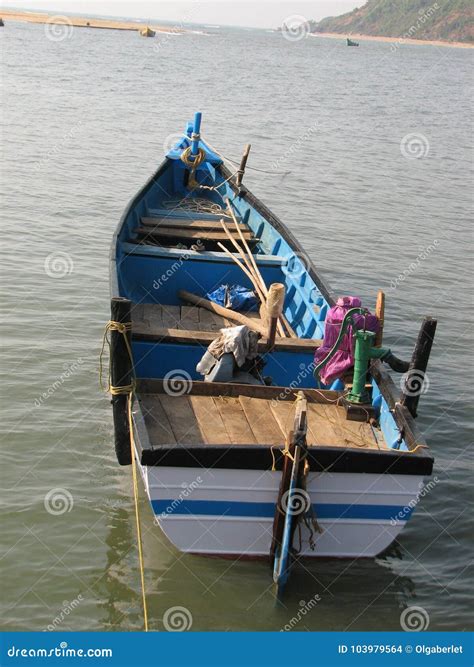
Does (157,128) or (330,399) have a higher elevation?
(157,128)

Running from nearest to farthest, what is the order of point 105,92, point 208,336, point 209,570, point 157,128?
point 209,570 < point 208,336 < point 157,128 < point 105,92

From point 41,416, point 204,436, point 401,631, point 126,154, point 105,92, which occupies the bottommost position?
point 401,631

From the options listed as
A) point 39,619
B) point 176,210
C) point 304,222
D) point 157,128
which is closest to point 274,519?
point 39,619

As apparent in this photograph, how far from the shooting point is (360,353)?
7.84 metres

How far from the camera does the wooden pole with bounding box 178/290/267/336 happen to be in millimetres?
9570

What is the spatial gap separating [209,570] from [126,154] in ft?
61.7

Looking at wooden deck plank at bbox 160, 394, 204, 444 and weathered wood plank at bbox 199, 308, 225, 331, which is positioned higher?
weathered wood plank at bbox 199, 308, 225, 331

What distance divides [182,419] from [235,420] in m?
0.48

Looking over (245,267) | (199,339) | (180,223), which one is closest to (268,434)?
(199,339)

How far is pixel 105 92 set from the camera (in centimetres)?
3822

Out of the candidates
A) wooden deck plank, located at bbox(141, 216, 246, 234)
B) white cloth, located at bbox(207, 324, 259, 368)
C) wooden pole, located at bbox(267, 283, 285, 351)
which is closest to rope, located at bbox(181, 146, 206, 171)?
wooden deck plank, located at bbox(141, 216, 246, 234)

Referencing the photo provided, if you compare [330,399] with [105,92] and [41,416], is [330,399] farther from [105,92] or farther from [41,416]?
[105,92]

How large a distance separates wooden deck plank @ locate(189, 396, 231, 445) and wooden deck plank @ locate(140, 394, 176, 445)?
0.29 metres

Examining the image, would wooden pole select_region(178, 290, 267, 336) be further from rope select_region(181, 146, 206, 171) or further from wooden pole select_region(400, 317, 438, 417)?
rope select_region(181, 146, 206, 171)
